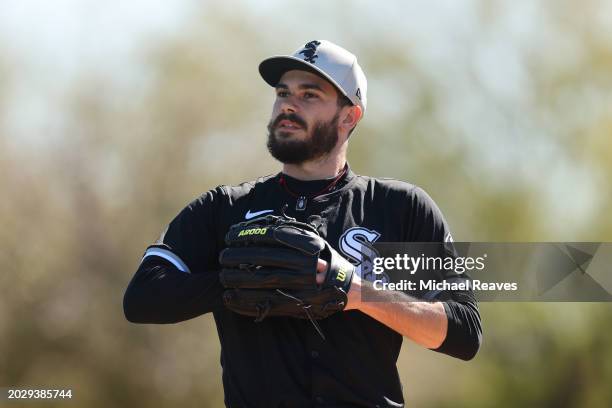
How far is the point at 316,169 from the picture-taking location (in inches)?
109

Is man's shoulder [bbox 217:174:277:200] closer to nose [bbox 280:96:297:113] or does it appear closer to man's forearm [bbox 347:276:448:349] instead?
nose [bbox 280:96:297:113]

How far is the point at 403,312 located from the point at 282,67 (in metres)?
0.96

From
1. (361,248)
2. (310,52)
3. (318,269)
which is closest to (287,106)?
(310,52)

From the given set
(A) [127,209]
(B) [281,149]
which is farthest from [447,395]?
(B) [281,149]

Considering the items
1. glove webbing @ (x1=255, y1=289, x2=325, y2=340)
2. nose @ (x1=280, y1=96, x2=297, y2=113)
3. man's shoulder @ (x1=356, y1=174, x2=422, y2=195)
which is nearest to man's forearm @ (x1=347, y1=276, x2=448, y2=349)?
glove webbing @ (x1=255, y1=289, x2=325, y2=340)

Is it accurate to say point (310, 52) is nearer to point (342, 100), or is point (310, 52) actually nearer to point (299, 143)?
point (342, 100)

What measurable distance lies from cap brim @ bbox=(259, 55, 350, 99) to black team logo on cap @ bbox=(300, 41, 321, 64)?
0.12ft

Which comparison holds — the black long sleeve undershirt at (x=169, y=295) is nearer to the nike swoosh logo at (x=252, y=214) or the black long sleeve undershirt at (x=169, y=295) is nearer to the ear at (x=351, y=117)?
the nike swoosh logo at (x=252, y=214)

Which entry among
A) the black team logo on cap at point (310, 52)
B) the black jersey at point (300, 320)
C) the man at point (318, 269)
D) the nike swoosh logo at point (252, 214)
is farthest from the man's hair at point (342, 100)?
the nike swoosh logo at point (252, 214)

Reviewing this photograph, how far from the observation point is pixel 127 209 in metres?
5.48

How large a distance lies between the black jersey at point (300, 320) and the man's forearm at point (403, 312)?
0.15 feet

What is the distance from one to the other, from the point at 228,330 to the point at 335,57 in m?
0.97

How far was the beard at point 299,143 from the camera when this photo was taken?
2.70 m

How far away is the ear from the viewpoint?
2853mm
